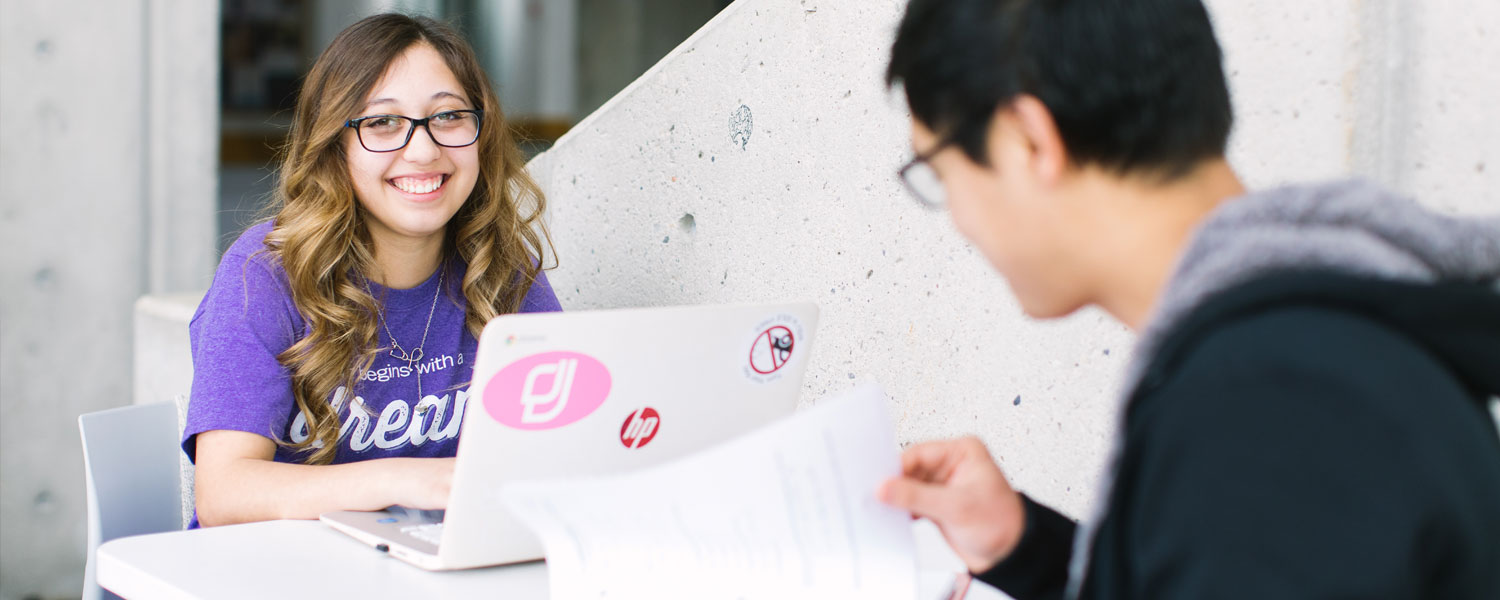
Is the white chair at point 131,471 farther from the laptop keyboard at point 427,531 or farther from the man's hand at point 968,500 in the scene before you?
the man's hand at point 968,500

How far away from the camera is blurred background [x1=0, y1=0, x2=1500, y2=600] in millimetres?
1379

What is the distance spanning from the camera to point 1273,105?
4.71 feet

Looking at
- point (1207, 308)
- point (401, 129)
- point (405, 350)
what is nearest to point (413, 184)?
point (401, 129)

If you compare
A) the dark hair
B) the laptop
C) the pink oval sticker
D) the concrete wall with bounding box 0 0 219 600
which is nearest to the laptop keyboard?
the laptop

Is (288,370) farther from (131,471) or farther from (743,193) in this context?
(743,193)

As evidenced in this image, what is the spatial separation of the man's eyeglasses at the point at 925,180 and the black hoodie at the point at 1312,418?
0.22 metres

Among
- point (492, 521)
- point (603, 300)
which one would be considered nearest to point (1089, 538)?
point (492, 521)

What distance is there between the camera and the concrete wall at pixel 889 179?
1367 mm

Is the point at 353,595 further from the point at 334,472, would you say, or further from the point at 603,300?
the point at 603,300

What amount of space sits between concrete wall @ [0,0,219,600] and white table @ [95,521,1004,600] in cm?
214

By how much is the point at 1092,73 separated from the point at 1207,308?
0.59 feet

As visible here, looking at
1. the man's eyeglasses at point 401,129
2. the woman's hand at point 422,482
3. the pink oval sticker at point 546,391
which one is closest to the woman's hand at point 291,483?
the woman's hand at point 422,482

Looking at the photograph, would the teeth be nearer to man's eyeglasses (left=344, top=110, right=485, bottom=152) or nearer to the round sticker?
man's eyeglasses (left=344, top=110, right=485, bottom=152)

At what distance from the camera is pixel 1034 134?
815 mm
